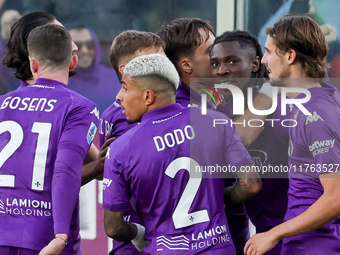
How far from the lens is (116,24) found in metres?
6.33

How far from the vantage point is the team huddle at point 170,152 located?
3551mm

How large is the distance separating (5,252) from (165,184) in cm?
106

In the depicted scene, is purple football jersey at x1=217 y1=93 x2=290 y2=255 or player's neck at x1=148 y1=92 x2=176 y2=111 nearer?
player's neck at x1=148 y1=92 x2=176 y2=111

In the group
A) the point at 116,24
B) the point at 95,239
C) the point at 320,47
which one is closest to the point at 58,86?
the point at 320,47

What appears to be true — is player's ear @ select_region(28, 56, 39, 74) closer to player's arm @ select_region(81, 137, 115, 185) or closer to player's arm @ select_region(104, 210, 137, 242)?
player's arm @ select_region(81, 137, 115, 185)

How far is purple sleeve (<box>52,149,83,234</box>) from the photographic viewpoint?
12.3ft

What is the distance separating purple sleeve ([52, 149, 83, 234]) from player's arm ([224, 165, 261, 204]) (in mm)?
901

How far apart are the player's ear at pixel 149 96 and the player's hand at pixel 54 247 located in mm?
895

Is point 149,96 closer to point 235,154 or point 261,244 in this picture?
point 235,154

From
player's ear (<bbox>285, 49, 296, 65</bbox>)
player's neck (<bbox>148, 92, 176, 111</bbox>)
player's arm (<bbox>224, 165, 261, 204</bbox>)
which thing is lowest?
player's arm (<bbox>224, 165, 261, 204</bbox>)

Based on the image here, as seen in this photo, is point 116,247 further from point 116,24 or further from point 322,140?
point 116,24

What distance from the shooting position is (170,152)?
11.7 ft

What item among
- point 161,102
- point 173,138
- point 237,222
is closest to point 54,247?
point 173,138

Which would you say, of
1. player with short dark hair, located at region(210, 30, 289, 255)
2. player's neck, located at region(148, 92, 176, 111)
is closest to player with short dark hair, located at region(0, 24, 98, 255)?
player's neck, located at region(148, 92, 176, 111)
